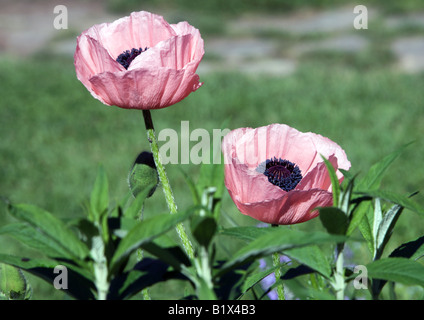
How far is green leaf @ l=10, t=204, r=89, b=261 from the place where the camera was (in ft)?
1.72

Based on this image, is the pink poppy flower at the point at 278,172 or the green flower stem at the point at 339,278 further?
the pink poppy flower at the point at 278,172

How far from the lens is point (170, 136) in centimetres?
436

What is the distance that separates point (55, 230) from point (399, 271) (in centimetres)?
31

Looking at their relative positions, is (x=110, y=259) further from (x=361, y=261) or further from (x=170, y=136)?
(x=170, y=136)

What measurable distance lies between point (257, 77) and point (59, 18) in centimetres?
411

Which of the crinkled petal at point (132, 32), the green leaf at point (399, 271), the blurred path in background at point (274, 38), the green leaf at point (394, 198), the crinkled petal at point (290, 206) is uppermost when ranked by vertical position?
the blurred path in background at point (274, 38)

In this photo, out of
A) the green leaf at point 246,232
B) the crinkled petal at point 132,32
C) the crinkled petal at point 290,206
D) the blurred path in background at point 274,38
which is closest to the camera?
the green leaf at point 246,232

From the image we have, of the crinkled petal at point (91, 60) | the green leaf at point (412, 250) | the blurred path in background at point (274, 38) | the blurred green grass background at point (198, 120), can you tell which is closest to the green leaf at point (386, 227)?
the green leaf at point (412, 250)

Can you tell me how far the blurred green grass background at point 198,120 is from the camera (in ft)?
11.2

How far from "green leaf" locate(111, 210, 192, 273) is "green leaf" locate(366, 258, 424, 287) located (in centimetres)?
20

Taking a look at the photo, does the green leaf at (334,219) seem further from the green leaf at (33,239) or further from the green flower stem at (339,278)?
the green leaf at (33,239)

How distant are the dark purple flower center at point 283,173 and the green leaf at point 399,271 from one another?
0.84ft

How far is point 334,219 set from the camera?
22.1 inches

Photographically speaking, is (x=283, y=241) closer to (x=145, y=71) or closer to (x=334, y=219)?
(x=334, y=219)
